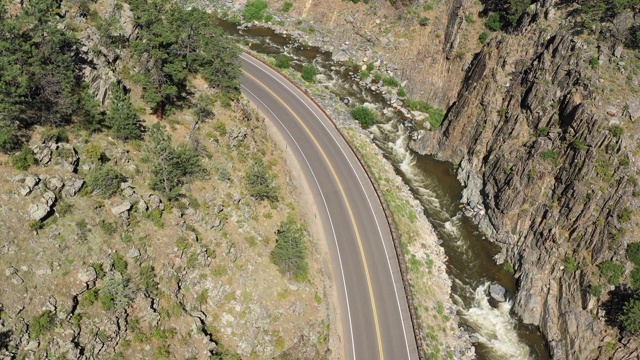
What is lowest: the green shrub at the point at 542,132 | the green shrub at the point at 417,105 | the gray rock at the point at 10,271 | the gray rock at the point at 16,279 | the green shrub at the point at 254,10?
the gray rock at the point at 16,279

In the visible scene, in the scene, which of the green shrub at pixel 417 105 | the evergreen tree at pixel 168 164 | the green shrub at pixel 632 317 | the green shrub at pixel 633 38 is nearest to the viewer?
the green shrub at pixel 632 317

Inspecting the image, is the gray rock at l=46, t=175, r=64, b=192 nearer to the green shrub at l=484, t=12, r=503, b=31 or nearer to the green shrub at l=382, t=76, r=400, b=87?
the green shrub at l=382, t=76, r=400, b=87

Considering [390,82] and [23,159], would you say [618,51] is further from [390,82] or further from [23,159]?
[23,159]

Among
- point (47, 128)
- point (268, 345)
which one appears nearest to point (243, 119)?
point (47, 128)

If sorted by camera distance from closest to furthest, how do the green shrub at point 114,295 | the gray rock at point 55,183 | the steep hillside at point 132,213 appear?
1. the steep hillside at point 132,213
2. the green shrub at point 114,295
3. the gray rock at point 55,183

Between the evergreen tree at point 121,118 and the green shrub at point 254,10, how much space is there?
199ft

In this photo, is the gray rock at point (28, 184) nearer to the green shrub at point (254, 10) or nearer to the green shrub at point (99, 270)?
the green shrub at point (99, 270)

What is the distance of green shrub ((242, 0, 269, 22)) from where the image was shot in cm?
10000

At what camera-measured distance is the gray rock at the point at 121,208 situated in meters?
40.4

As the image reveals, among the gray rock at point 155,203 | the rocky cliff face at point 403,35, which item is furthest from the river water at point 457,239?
the gray rock at point 155,203

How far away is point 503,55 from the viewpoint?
2729 inches

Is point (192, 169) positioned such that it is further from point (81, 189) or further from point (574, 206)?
point (574, 206)

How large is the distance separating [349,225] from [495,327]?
71.6 feet

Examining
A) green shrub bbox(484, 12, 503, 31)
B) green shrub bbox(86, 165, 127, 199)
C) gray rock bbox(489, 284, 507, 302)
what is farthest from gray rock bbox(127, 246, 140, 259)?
green shrub bbox(484, 12, 503, 31)
